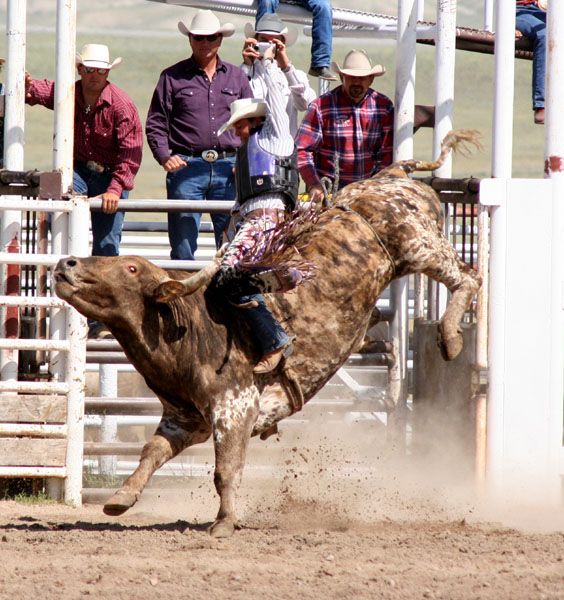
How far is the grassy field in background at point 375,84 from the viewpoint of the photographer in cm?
5419

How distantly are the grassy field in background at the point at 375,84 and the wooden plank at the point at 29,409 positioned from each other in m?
38.6

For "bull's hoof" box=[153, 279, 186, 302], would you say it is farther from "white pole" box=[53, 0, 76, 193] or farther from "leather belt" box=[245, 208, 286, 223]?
"white pole" box=[53, 0, 76, 193]

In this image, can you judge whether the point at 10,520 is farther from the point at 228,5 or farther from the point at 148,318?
the point at 228,5

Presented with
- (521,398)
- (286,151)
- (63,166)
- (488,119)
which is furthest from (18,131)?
(488,119)

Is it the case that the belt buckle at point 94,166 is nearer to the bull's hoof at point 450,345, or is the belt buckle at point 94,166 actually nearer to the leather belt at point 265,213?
the leather belt at point 265,213

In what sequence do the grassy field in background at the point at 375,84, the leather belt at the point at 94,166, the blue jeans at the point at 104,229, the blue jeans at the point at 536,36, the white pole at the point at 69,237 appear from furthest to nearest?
the grassy field in background at the point at 375,84 < the blue jeans at the point at 536,36 < the leather belt at the point at 94,166 < the blue jeans at the point at 104,229 < the white pole at the point at 69,237

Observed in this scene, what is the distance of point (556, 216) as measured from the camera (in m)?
7.99

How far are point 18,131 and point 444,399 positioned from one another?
10.6ft

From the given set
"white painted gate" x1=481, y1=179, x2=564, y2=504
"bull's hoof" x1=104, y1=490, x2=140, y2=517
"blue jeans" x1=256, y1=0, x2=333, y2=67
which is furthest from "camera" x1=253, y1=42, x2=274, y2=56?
"bull's hoof" x1=104, y1=490, x2=140, y2=517

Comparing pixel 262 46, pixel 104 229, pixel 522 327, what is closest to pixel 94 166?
pixel 104 229

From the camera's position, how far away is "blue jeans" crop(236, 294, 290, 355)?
6.68 m

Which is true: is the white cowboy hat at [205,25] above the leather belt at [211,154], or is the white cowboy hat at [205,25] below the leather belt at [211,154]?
above

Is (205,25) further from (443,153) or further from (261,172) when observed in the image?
(261,172)

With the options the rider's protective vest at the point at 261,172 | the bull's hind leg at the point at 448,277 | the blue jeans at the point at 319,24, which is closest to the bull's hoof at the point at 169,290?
the rider's protective vest at the point at 261,172
